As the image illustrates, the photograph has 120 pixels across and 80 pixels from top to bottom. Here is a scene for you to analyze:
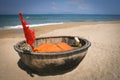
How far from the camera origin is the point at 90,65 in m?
4.66

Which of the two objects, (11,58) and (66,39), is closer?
(66,39)

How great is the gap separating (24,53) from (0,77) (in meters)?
1.39

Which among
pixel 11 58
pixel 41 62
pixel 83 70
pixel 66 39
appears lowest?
pixel 11 58

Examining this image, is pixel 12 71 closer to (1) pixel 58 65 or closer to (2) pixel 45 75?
(2) pixel 45 75

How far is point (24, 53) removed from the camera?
3385 millimetres

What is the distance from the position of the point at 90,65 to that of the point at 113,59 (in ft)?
3.19

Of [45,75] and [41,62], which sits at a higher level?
[41,62]

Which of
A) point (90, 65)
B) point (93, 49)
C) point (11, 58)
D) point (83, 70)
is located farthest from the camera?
point (93, 49)

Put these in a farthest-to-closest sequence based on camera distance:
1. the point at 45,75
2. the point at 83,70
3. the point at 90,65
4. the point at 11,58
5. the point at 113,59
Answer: the point at 11,58
the point at 113,59
the point at 90,65
the point at 83,70
the point at 45,75

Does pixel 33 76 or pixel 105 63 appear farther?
pixel 105 63

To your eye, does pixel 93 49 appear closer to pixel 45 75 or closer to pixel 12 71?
pixel 45 75

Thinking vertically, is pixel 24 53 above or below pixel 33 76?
above

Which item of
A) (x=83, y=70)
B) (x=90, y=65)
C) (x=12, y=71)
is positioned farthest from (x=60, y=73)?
(x=12, y=71)

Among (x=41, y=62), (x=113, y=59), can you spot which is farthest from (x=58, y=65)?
(x=113, y=59)
